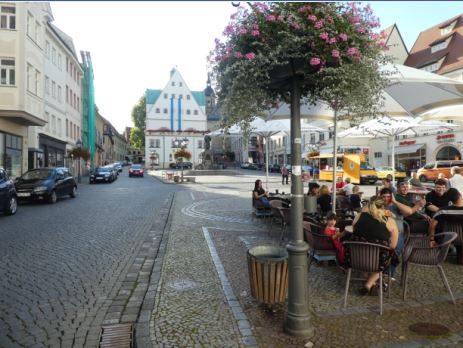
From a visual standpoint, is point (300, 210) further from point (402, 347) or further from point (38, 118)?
point (38, 118)

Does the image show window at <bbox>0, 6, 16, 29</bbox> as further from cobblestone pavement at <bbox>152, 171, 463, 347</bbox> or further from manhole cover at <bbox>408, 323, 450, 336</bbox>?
manhole cover at <bbox>408, 323, 450, 336</bbox>

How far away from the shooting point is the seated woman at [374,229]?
16.6 ft

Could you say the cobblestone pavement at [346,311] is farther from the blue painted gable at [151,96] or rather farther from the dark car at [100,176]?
the blue painted gable at [151,96]

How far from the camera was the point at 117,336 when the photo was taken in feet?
13.7

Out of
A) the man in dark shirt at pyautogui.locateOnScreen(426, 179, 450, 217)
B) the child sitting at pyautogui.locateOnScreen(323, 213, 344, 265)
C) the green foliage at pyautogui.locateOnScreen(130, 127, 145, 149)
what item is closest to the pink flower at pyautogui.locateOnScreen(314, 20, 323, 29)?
the child sitting at pyautogui.locateOnScreen(323, 213, 344, 265)

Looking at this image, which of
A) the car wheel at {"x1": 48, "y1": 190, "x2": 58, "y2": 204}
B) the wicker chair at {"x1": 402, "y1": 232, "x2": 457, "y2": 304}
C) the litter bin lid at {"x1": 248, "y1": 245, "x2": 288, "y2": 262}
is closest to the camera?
the litter bin lid at {"x1": 248, "y1": 245, "x2": 288, "y2": 262}

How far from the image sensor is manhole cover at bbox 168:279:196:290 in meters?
5.68

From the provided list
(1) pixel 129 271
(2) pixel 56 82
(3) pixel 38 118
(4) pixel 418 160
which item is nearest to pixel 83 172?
(2) pixel 56 82

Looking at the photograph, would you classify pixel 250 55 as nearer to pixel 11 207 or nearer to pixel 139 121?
pixel 11 207

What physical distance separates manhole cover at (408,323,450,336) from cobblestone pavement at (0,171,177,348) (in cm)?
317

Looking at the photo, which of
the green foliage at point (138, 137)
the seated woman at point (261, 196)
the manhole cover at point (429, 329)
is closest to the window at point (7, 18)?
the seated woman at point (261, 196)

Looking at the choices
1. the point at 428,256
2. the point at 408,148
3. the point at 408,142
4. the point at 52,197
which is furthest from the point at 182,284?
the point at 408,142

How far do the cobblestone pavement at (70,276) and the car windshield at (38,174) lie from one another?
6.35 m

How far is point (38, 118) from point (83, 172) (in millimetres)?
24637
